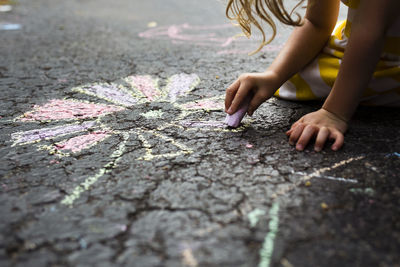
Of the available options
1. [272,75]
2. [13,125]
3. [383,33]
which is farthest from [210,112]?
[13,125]

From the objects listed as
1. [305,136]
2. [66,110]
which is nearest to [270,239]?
[305,136]

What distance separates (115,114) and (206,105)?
1.40 feet

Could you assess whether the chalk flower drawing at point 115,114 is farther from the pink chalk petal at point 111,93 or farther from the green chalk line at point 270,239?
the green chalk line at point 270,239

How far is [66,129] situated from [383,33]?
1.25m

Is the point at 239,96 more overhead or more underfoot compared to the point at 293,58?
more underfoot

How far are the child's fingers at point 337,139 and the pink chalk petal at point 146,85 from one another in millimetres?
893

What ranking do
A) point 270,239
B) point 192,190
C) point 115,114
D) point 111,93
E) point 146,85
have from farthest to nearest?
1. point 146,85
2. point 111,93
3. point 115,114
4. point 192,190
5. point 270,239

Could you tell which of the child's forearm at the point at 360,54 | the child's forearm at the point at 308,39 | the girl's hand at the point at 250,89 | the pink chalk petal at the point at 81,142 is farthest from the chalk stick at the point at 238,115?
the pink chalk petal at the point at 81,142

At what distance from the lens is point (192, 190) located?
100cm

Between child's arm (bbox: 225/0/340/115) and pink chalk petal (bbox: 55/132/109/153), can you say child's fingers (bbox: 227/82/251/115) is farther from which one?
pink chalk petal (bbox: 55/132/109/153)

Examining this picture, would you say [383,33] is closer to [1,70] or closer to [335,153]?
[335,153]

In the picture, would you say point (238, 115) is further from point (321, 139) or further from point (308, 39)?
point (308, 39)

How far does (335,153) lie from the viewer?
116cm

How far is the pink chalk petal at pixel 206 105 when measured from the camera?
1.60 metres
